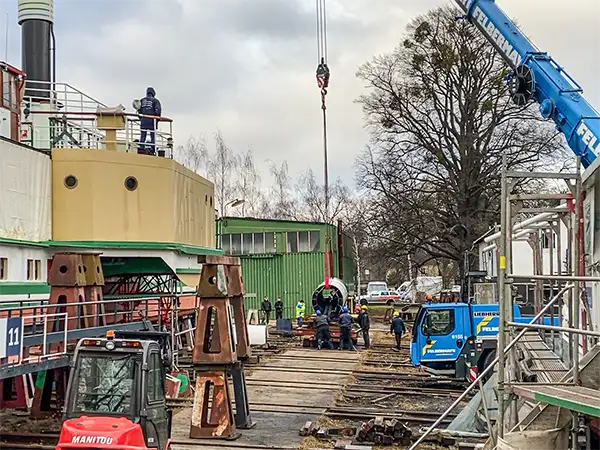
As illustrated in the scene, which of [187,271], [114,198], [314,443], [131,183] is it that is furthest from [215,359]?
[187,271]

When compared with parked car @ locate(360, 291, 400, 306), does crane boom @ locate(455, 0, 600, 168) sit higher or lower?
higher

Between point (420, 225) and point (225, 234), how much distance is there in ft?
40.3

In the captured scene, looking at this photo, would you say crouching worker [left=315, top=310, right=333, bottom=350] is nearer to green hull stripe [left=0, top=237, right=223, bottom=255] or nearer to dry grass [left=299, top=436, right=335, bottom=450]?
green hull stripe [left=0, top=237, right=223, bottom=255]

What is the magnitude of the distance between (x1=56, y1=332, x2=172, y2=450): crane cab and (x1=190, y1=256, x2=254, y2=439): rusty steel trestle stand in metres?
3.74

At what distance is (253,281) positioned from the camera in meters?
41.5

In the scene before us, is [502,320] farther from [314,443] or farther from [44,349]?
[44,349]

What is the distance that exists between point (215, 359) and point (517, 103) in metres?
7.66

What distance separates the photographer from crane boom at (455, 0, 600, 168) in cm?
1238

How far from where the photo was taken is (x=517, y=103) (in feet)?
48.4

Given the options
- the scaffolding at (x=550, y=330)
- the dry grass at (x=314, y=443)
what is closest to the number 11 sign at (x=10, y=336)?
the dry grass at (x=314, y=443)

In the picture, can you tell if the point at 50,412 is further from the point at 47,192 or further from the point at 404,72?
the point at 404,72

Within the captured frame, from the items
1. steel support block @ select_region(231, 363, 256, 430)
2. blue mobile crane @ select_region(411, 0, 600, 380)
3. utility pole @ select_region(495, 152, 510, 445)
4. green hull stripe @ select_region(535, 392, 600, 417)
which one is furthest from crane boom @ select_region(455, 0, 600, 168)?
steel support block @ select_region(231, 363, 256, 430)

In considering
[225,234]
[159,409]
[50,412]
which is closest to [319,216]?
[225,234]

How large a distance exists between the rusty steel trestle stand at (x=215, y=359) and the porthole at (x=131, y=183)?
240 inches
